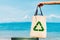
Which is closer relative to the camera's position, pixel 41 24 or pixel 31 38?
pixel 31 38

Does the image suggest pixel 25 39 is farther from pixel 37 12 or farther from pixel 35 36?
pixel 37 12

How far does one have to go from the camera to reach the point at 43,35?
112 inches

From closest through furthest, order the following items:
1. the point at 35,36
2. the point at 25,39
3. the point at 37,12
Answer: the point at 25,39
the point at 35,36
the point at 37,12

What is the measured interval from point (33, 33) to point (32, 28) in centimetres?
6

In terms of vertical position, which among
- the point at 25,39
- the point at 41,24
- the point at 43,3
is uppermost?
the point at 43,3

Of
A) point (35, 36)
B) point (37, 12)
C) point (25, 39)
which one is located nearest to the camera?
point (25, 39)

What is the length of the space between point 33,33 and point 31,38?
21 cm

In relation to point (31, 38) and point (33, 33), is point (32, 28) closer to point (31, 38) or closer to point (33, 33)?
point (33, 33)

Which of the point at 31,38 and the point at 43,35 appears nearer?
the point at 31,38

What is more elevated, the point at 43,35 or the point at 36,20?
the point at 36,20

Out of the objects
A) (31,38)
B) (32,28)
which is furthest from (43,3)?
(31,38)

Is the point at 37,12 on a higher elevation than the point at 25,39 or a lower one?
higher

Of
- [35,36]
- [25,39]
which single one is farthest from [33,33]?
[25,39]

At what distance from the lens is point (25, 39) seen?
105 inches
